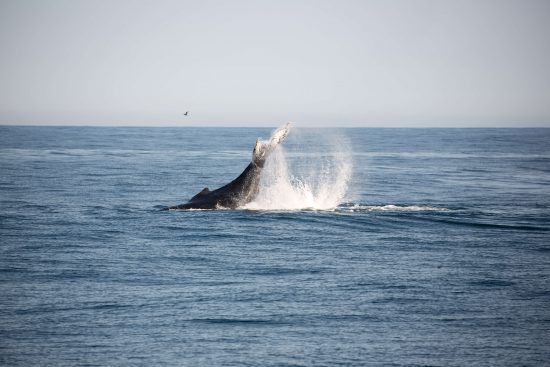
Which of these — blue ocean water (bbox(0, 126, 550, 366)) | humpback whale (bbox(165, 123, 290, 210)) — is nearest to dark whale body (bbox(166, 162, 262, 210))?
humpback whale (bbox(165, 123, 290, 210))

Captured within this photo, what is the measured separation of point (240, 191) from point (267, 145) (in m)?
2.09

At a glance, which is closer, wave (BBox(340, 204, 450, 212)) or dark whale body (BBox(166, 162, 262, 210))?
dark whale body (BBox(166, 162, 262, 210))

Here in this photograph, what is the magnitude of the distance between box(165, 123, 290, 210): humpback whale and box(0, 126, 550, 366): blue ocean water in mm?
850

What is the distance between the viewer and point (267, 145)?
2712 centimetres

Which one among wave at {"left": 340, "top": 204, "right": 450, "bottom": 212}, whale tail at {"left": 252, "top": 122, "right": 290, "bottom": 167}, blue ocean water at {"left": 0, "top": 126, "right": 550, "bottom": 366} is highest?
whale tail at {"left": 252, "top": 122, "right": 290, "bottom": 167}

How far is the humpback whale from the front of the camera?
2719 cm

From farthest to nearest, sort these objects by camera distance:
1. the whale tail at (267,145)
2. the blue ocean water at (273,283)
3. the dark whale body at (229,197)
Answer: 1. the dark whale body at (229,197)
2. the whale tail at (267,145)
3. the blue ocean water at (273,283)

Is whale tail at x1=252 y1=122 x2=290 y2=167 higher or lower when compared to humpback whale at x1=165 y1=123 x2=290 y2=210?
higher

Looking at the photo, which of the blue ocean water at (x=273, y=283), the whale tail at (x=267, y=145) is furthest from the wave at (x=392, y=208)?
the whale tail at (x=267, y=145)

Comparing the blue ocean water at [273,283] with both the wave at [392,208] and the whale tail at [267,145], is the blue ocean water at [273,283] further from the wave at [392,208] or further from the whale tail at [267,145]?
the whale tail at [267,145]

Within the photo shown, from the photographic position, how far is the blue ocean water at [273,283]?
41.5 feet

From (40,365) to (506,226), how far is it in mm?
17430

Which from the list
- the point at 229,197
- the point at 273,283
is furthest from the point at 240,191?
the point at 273,283

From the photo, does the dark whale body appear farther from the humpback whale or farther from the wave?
the wave
